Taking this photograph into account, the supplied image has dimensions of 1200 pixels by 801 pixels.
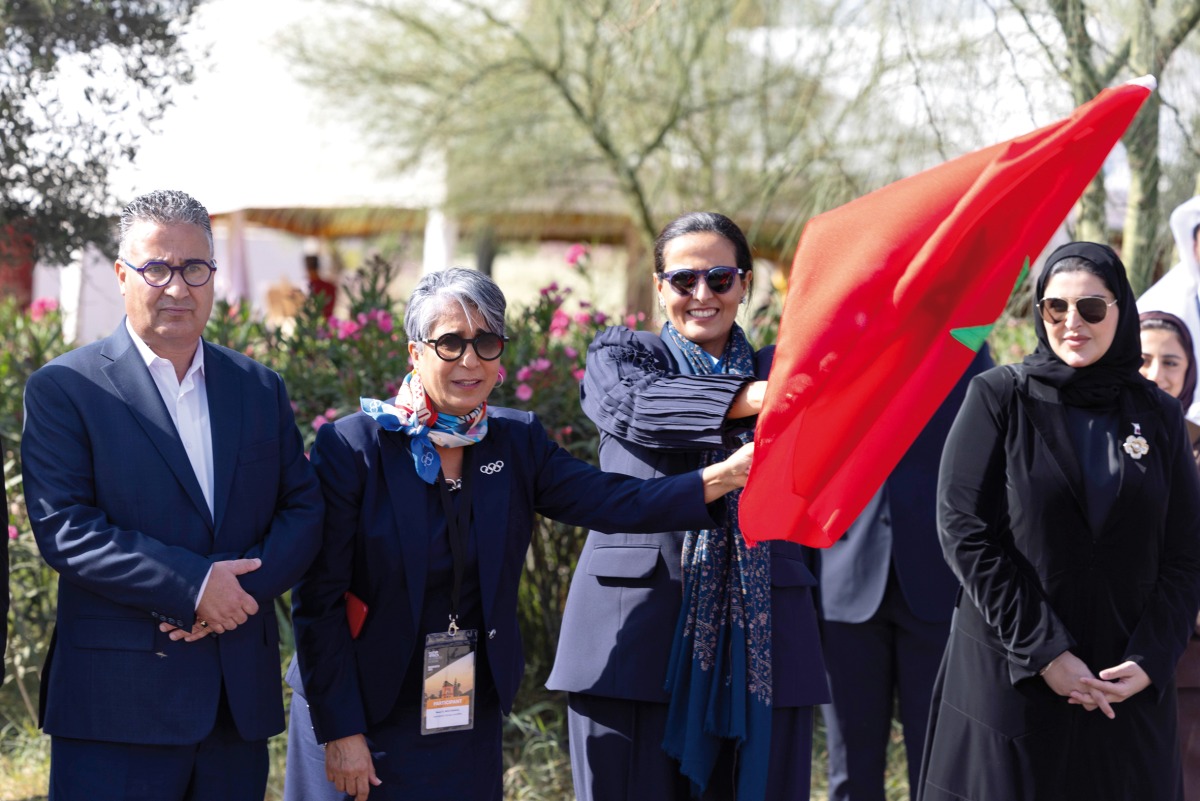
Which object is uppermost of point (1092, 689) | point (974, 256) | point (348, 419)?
point (974, 256)

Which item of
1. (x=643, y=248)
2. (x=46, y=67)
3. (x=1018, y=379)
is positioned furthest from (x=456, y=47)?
(x=1018, y=379)

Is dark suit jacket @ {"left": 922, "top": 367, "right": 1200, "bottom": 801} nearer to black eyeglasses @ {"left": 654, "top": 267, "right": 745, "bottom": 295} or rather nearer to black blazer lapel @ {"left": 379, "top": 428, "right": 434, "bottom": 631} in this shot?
black eyeglasses @ {"left": 654, "top": 267, "right": 745, "bottom": 295}

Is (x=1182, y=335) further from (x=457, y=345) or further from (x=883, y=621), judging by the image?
(x=457, y=345)

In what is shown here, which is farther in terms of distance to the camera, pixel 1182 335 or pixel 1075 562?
pixel 1182 335

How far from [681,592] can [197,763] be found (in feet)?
4.22

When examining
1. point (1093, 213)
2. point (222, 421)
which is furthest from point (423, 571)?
point (1093, 213)

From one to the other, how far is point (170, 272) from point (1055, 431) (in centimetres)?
233

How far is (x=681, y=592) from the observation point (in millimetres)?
3594

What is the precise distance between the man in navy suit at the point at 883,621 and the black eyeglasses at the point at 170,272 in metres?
2.26

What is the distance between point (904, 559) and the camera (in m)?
4.43

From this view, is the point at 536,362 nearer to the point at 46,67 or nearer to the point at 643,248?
the point at 46,67

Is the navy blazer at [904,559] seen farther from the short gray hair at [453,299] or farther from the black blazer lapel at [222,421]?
the black blazer lapel at [222,421]

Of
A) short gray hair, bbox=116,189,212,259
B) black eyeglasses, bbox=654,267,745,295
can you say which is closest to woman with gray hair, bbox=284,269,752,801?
black eyeglasses, bbox=654,267,745,295

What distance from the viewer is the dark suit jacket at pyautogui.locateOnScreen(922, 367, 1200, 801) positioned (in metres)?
3.58
